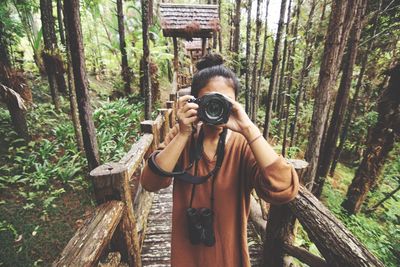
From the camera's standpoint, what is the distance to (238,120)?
4.50ft

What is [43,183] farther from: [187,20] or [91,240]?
[187,20]

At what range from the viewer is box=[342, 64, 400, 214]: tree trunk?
5.54 meters

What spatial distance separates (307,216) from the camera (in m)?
1.79

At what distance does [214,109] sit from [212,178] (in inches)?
16.2

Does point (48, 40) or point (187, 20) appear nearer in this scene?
point (48, 40)

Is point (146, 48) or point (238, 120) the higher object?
point (146, 48)

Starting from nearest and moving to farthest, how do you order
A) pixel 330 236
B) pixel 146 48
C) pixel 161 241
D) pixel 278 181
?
pixel 278 181
pixel 330 236
pixel 161 241
pixel 146 48

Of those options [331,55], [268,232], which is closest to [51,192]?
[268,232]

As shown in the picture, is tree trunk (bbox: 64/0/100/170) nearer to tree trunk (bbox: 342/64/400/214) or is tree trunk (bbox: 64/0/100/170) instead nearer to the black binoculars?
the black binoculars

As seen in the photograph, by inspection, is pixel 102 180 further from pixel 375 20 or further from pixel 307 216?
pixel 375 20

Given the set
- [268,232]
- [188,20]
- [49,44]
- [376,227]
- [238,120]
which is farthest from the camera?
[188,20]

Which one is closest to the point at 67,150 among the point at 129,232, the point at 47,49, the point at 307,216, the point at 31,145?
the point at 31,145

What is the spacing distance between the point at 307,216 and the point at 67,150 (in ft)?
19.2

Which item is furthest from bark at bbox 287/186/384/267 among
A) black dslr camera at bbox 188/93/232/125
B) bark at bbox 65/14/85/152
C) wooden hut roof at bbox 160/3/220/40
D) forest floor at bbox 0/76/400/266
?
wooden hut roof at bbox 160/3/220/40
